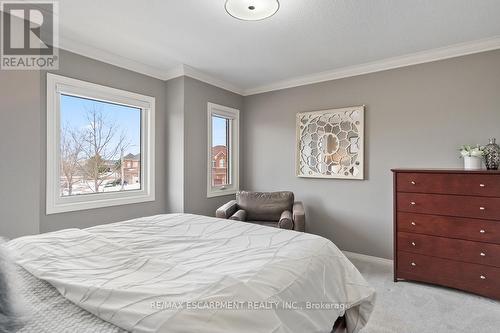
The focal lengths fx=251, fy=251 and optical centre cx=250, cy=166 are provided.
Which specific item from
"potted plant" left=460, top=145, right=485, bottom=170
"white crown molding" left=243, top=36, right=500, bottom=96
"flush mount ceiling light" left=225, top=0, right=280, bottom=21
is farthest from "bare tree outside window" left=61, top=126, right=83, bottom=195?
"potted plant" left=460, top=145, right=485, bottom=170

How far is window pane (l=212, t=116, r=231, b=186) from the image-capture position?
13.1 feet

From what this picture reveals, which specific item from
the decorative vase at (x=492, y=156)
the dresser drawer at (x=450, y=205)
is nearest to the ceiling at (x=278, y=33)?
the decorative vase at (x=492, y=156)

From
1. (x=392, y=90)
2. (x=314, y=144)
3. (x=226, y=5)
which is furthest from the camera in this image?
(x=314, y=144)

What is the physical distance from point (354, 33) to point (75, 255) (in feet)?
9.27

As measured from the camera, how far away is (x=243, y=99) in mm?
4402

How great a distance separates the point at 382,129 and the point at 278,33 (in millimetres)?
1783

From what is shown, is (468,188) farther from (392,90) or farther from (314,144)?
(314,144)

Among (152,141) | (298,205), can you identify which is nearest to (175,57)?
(152,141)

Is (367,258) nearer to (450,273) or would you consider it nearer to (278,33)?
(450,273)

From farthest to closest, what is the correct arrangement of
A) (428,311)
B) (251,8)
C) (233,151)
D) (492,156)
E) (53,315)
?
(233,151) → (492,156) → (428,311) → (251,8) → (53,315)

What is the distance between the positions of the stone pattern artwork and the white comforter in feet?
6.50

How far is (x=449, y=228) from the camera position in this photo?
243cm

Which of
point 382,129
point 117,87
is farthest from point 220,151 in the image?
point 382,129

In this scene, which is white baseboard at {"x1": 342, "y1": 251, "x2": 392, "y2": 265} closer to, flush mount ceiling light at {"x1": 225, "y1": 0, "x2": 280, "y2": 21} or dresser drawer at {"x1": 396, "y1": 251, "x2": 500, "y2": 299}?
dresser drawer at {"x1": 396, "y1": 251, "x2": 500, "y2": 299}
